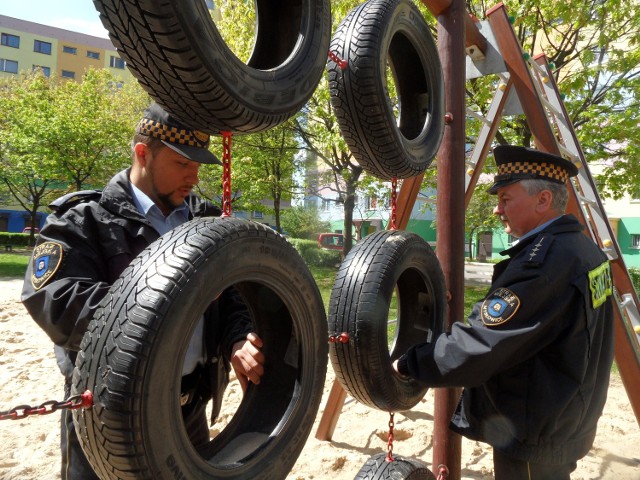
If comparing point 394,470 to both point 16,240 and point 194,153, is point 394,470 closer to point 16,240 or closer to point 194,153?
point 194,153

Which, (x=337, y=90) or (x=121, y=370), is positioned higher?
(x=337, y=90)

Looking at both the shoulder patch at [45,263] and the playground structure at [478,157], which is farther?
the playground structure at [478,157]

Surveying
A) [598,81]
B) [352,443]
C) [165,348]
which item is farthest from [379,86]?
[598,81]

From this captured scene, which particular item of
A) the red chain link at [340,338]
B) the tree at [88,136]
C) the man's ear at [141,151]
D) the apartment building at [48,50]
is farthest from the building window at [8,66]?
the red chain link at [340,338]

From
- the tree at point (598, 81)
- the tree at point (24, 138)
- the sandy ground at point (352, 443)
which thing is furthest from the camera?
the tree at point (24, 138)

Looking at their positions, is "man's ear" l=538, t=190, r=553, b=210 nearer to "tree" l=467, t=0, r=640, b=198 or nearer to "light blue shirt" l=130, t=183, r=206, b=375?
"light blue shirt" l=130, t=183, r=206, b=375

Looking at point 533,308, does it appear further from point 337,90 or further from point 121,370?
point 121,370

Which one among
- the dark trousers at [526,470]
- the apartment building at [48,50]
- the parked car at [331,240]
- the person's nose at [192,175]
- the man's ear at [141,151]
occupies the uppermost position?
the apartment building at [48,50]

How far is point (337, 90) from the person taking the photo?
2102 millimetres

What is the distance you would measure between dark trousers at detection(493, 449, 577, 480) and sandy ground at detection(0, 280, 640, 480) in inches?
60.1

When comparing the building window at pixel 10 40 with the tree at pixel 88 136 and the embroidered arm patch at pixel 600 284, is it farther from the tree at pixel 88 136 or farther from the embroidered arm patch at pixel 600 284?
the embroidered arm patch at pixel 600 284

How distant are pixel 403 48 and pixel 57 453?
3644mm

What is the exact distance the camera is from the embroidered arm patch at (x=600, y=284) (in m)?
2.05

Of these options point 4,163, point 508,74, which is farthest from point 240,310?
point 4,163
